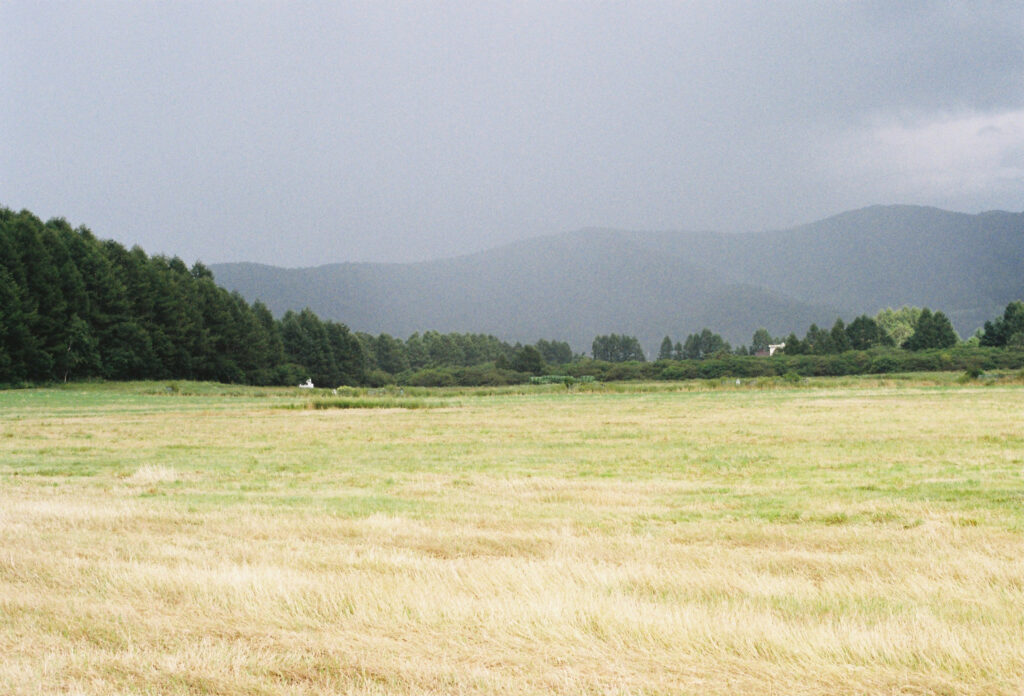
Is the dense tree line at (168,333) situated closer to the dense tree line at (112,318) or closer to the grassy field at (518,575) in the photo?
the dense tree line at (112,318)

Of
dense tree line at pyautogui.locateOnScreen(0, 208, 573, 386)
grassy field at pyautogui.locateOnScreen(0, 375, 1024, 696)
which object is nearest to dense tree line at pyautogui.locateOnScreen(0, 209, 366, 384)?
dense tree line at pyautogui.locateOnScreen(0, 208, 573, 386)

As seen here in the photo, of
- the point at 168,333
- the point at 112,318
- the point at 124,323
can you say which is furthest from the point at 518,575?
the point at 168,333

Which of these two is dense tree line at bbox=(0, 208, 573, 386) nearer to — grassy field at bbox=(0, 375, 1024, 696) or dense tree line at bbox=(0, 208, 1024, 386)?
dense tree line at bbox=(0, 208, 1024, 386)

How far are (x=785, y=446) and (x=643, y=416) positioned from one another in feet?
50.5

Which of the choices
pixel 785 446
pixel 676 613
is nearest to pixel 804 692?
pixel 676 613

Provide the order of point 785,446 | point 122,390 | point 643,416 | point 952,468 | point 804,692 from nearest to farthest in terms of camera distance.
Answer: point 804,692 → point 952,468 → point 785,446 → point 643,416 → point 122,390

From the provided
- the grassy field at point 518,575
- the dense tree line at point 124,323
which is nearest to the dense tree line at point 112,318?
the dense tree line at point 124,323

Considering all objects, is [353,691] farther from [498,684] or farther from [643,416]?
[643,416]

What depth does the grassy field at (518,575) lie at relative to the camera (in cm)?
483

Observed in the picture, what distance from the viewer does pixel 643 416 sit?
125 ft

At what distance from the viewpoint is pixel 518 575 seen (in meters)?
7.06

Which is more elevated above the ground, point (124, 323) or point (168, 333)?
point (124, 323)

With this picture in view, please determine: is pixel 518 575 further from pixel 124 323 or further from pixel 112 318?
pixel 112 318

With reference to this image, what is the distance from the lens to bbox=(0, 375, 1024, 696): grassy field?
15.9ft
